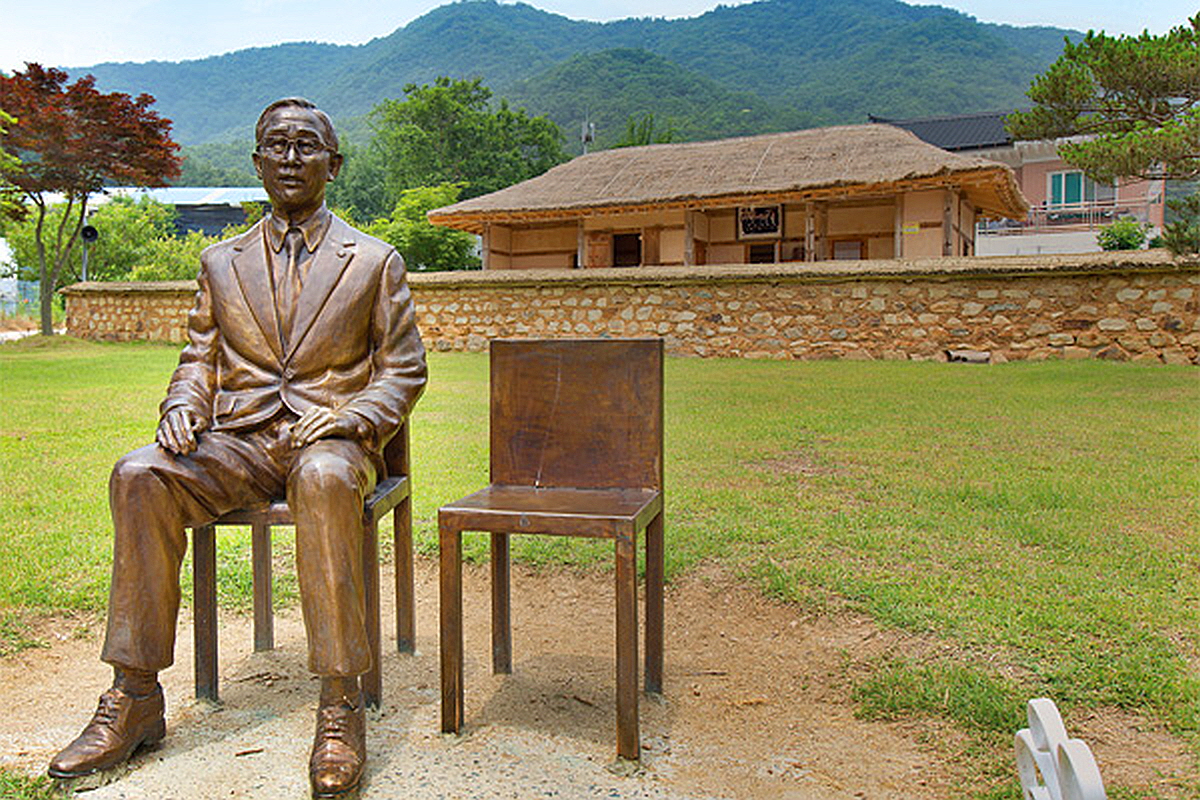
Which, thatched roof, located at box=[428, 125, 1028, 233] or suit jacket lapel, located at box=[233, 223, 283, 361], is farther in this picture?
thatched roof, located at box=[428, 125, 1028, 233]

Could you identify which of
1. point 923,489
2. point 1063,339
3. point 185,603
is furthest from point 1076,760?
point 1063,339

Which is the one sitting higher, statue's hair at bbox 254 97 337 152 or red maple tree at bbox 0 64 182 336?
red maple tree at bbox 0 64 182 336

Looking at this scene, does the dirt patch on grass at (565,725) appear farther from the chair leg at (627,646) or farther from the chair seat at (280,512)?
the chair seat at (280,512)

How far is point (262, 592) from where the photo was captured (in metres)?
3.15

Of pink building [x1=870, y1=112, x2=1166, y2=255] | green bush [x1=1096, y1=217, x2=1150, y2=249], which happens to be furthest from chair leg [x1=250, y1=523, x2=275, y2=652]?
pink building [x1=870, y1=112, x2=1166, y2=255]

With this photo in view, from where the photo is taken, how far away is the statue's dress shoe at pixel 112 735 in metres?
2.26

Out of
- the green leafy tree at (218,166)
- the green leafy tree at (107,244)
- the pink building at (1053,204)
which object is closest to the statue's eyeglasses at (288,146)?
the pink building at (1053,204)

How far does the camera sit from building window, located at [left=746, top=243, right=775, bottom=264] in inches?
742

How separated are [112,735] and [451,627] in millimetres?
812

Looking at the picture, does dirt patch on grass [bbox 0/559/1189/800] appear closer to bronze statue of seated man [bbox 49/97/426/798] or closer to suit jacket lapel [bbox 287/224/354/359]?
bronze statue of seated man [bbox 49/97/426/798]

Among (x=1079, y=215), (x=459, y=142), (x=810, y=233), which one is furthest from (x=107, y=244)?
(x=1079, y=215)

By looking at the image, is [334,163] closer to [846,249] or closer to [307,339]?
[307,339]

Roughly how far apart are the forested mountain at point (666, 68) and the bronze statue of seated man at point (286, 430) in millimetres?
41621

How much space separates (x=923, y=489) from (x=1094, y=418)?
287cm
